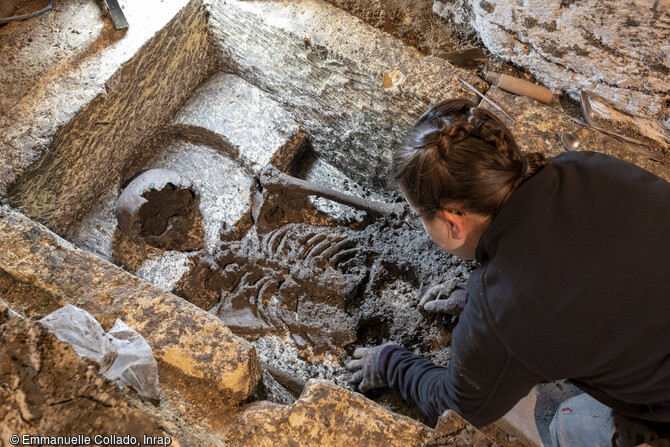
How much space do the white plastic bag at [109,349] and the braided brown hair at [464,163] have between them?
107cm

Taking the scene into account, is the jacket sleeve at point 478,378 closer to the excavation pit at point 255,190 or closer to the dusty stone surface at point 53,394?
the excavation pit at point 255,190

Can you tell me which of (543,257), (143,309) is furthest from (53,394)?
(543,257)

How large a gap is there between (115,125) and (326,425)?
7.07ft

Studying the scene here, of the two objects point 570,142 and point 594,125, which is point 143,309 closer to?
point 570,142

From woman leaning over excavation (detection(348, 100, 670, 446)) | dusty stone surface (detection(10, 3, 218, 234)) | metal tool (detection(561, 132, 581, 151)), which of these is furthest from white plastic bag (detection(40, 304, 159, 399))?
metal tool (detection(561, 132, 581, 151))

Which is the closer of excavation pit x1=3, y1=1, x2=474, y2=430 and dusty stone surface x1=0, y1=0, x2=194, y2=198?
dusty stone surface x1=0, y1=0, x2=194, y2=198

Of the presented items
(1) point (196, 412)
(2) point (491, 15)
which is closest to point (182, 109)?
(2) point (491, 15)

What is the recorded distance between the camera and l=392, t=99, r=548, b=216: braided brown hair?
1.55 meters

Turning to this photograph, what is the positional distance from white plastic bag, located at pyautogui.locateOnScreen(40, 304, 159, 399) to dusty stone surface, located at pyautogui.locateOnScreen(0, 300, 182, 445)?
7 centimetres

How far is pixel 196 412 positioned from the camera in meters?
1.74

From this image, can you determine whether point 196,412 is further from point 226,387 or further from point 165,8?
point 165,8

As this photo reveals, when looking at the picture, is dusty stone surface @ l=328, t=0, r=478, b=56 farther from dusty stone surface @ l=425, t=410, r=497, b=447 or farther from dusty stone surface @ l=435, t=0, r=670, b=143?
dusty stone surface @ l=425, t=410, r=497, b=447

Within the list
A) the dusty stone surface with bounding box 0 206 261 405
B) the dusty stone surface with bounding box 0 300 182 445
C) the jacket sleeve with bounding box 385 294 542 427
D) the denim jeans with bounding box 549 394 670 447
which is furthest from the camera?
the denim jeans with bounding box 549 394 670 447

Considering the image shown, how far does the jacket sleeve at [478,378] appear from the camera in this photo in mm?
1585
